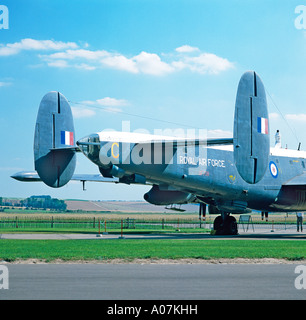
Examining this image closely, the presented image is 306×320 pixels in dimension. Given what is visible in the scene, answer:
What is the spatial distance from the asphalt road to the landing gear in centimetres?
2005

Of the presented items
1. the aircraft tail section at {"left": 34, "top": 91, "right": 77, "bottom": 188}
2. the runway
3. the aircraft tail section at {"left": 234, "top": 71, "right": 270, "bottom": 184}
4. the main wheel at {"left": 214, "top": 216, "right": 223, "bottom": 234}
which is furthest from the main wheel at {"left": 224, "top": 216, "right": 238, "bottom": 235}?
the runway

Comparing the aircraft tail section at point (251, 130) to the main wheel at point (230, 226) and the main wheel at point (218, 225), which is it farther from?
the main wheel at point (218, 225)

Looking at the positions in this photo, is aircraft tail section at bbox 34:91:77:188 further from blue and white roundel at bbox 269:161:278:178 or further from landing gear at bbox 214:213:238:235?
blue and white roundel at bbox 269:161:278:178

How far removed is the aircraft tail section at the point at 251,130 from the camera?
88.6ft

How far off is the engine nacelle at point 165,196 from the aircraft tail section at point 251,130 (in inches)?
383

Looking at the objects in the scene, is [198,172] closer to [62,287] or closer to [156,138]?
[156,138]

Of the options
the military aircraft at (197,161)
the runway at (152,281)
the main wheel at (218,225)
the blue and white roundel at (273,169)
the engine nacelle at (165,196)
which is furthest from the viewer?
the main wheel at (218,225)

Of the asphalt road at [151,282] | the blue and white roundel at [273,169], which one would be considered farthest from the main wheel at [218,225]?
the asphalt road at [151,282]

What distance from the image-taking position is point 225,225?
3684cm

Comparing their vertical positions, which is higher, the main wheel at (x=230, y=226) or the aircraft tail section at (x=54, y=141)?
the aircraft tail section at (x=54, y=141)

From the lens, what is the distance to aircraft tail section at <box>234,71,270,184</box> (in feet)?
88.6

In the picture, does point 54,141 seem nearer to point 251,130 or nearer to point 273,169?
point 251,130

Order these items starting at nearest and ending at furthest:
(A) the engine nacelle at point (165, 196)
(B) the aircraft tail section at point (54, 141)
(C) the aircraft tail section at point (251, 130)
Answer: (C) the aircraft tail section at point (251, 130), (B) the aircraft tail section at point (54, 141), (A) the engine nacelle at point (165, 196)
